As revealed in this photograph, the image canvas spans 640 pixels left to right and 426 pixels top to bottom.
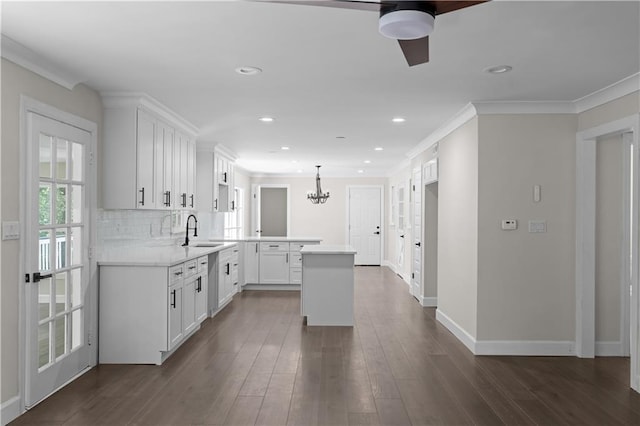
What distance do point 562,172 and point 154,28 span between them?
3811 millimetres

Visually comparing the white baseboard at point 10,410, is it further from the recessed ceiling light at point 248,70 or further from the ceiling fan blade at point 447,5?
the ceiling fan blade at point 447,5

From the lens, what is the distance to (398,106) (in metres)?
4.83

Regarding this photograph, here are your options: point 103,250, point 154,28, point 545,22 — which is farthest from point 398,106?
point 103,250

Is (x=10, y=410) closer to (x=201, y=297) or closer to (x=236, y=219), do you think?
(x=201, y=297)

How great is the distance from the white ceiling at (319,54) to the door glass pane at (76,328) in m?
1.88

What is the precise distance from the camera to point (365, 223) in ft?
41.6

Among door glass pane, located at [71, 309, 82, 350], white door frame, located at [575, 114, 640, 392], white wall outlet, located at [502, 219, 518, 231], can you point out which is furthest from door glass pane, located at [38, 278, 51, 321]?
white door frame, located at [575, 114, 640, 392]

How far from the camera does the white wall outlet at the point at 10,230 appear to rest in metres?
3.08

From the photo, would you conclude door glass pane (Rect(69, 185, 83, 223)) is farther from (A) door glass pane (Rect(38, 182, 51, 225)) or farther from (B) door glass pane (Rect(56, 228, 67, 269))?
(A) door glass pane (Rect(38, 182, 51, 225))

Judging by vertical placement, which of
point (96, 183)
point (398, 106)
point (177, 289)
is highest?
point (398, 106)

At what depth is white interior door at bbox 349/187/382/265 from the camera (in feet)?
41.2

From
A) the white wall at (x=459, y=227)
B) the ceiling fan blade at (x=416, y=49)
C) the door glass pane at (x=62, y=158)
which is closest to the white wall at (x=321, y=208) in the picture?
the white wall at (x=459, y=227)

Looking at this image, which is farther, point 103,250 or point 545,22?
point 103,250

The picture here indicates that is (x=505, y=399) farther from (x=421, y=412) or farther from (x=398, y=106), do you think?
(x=398, y=106)
